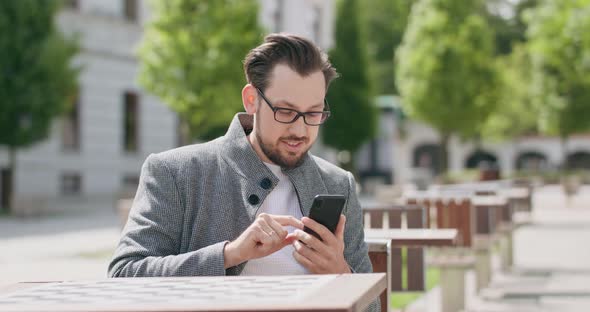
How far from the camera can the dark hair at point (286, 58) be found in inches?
130

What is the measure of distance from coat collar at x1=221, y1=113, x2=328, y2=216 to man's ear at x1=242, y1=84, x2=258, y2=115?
0.45 feet

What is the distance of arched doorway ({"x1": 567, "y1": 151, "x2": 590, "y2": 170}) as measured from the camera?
67.7m

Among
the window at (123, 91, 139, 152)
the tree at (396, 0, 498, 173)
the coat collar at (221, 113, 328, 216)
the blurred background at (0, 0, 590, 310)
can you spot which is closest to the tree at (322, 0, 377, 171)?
the blurred background at (0, 0, 590, 310)

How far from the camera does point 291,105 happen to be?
3.29 metres

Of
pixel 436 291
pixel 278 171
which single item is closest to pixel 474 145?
pixel 436 291

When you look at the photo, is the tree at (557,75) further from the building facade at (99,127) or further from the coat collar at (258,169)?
the coat collar at (258,169)

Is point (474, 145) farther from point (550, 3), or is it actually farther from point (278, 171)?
point (278, 171)

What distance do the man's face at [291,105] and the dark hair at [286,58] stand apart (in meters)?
0.02

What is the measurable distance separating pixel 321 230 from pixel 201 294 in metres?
0.66

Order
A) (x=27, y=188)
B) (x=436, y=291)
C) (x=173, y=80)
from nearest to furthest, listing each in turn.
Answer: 1. (x=436, y=291)
2. (x=173, y=80)
3. (x=27, y=188)

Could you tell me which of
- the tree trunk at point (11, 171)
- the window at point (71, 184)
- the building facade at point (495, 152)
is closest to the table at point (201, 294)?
the tree trunk at point (11, 171)

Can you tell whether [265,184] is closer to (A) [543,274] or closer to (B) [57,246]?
(A) [543,274]

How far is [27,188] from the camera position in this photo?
26.2 meters

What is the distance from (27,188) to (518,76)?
135ft
